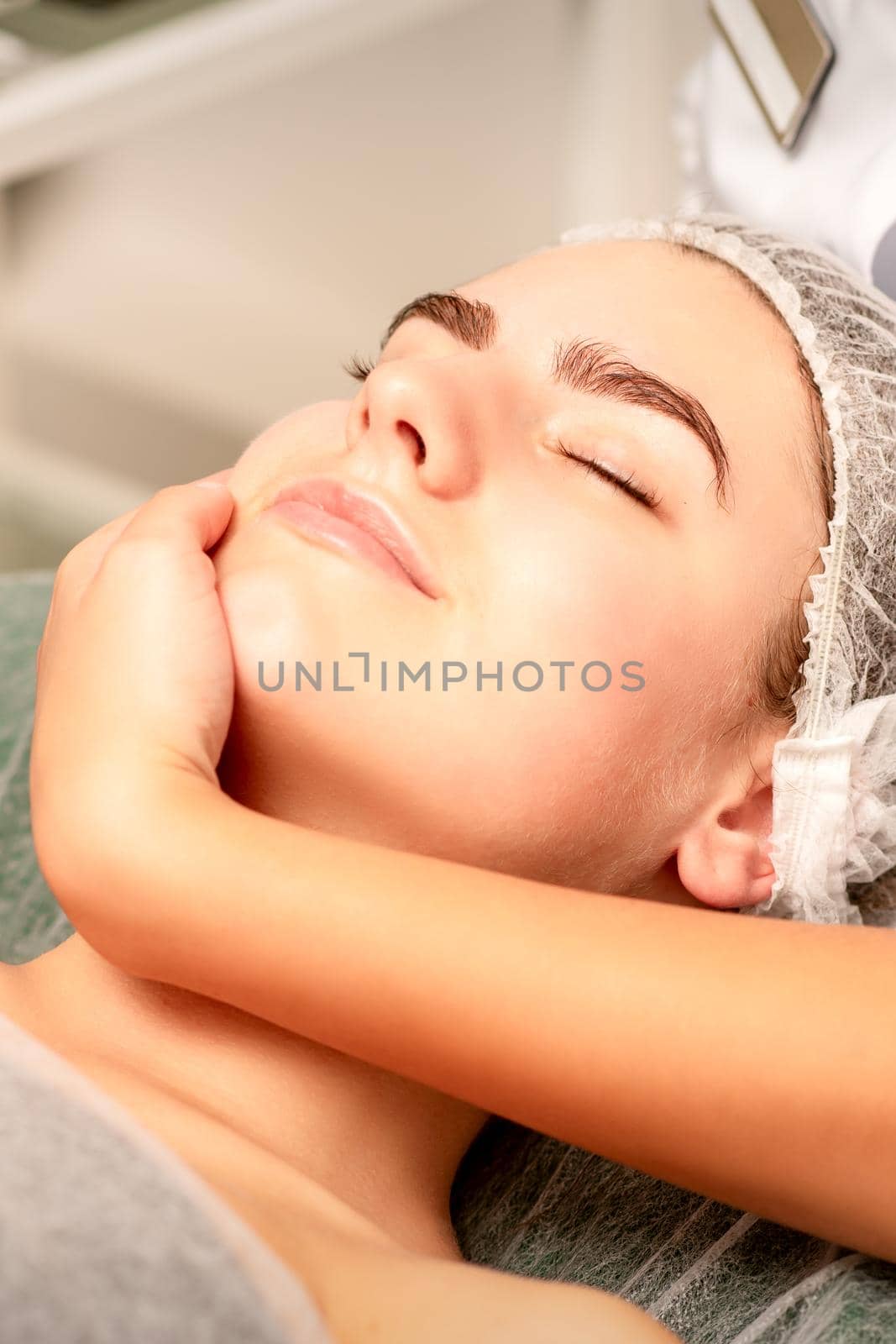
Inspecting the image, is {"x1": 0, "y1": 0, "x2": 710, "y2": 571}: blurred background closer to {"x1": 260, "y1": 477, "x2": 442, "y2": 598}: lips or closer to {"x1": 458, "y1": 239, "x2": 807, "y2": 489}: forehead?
{"x1": 458, "y1": 239, "x2": 807, "y2": 489}: forehead

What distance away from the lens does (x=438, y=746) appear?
3.04 feet

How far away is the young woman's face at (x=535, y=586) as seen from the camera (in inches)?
36.6

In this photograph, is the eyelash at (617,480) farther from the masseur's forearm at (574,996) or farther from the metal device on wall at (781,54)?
the metal device on wall at (781,54)

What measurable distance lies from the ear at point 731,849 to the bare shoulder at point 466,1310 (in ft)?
1.14

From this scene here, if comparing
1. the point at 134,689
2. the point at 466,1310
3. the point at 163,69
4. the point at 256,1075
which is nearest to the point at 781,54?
the point at 163,69

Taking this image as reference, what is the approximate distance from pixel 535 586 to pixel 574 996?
0.28 metres

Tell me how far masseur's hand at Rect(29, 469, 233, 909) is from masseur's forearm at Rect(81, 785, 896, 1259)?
35 millimetres

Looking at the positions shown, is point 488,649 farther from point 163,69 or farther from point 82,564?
point 163,69

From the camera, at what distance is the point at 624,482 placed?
974mm

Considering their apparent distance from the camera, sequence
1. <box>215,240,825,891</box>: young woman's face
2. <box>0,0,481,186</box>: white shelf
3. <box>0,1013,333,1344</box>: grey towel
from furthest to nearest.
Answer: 1. <box>0,0,481,186</box>: white shelf
2. <box>215,240,825,891</box>: young woman's face
3. <box>0,1013,333,1344</box>: grey towel

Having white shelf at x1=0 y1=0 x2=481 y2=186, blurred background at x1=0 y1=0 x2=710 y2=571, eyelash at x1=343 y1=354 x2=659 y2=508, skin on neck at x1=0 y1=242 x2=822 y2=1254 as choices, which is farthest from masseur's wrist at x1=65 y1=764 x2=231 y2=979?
blurred background at x1=0 y1=0 x2=710 y2=571

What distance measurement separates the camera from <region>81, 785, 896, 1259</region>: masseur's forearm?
0.78m

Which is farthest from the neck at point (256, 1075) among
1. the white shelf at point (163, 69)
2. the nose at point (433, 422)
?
the white shelf at point (163, 69)

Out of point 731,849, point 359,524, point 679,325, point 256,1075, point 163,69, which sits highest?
point 163,69
